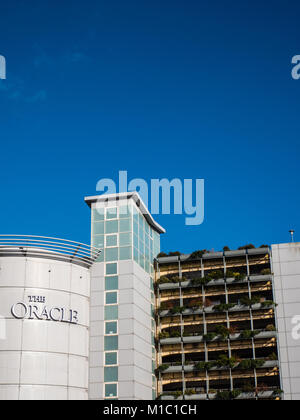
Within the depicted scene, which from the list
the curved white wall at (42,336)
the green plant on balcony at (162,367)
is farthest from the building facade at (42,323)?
the green plant on balcony at (162,367)

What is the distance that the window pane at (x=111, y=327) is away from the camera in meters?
63.4

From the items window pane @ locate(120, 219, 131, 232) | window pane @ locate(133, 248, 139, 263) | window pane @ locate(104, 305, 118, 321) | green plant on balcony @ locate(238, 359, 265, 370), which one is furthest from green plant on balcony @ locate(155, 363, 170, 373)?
window pane @ locate(120, 219, 131, 232)

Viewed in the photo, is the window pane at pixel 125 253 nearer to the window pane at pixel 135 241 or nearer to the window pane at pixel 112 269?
the window pane at pixel 112 269

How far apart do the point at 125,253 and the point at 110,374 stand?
1283 cm

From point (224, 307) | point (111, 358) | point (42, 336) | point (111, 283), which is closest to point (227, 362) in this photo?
point (224, 307)

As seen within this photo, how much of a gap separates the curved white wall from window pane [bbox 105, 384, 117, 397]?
2.16 metres

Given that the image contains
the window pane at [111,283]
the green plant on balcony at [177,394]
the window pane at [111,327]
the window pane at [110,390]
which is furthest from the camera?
the green plant on balcony at [177,394]

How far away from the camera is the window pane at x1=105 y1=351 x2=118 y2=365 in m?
62.2

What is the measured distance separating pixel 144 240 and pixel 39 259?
14.5m

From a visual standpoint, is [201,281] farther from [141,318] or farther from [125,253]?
[125,253]

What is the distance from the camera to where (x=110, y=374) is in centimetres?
6191

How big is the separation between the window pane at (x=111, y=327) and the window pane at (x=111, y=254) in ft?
22.8
